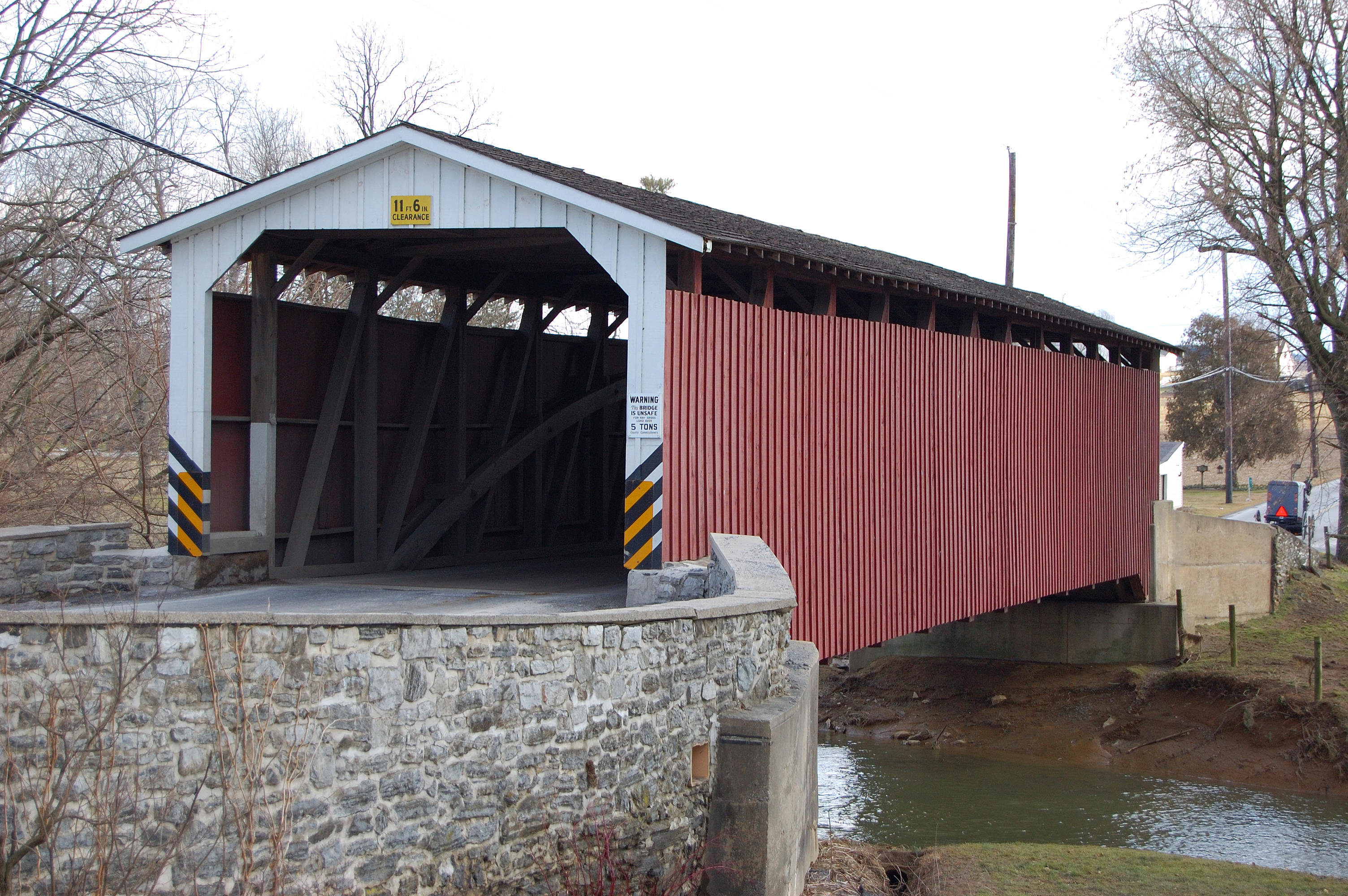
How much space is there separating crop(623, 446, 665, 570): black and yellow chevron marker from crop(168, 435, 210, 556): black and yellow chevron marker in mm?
3288

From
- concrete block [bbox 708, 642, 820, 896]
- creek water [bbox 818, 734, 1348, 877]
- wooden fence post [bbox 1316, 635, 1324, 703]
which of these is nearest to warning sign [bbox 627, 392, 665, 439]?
concrete block [bbox 708, 642, 820, 896]

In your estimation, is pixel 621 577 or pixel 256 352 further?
pixel 621 577

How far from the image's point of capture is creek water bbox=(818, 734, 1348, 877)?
468 inches

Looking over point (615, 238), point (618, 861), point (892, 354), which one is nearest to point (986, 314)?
point (892, 354)

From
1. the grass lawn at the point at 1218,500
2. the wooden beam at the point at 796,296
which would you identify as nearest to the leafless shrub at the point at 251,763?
the wooden beam at the point at 796,296

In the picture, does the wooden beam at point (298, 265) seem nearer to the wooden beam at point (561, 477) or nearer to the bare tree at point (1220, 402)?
the wooden beam at point (561, 477)

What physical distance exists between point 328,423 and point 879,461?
188 inches

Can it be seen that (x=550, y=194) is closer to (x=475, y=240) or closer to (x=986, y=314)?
(x=475, y=240)

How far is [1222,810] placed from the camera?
13.3m

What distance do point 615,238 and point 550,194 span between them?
1.78 feet

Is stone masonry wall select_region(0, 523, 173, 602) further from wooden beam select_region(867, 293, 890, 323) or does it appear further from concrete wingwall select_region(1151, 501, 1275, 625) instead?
concrete wingwall select_region(1151, 501, 1275, 625)

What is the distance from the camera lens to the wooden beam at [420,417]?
10305 millimetres

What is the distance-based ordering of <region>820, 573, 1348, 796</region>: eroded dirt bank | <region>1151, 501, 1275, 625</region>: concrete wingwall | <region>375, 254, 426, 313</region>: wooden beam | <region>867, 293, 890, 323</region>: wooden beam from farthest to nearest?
1. <region>1151, 501, 1275, 625</region>: concrete wingwall
2. <region>820, 573, 1348, 796</region>: eroded dirt bank
3. <region>867, 293, 890, 323</region>: wooden beam
4. <region>375, 254, 426, 313</region>: wooden beam

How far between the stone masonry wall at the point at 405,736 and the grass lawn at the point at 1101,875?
4.76m
